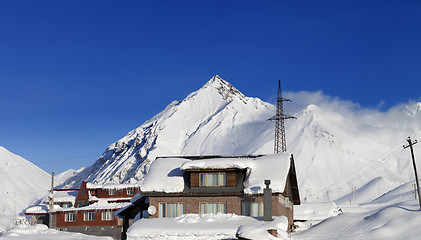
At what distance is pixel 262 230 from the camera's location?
29469 mm

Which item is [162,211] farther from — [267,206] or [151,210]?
[267,206]

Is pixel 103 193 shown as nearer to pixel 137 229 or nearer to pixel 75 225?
pixel 75 225

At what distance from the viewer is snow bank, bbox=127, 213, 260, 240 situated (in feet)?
112

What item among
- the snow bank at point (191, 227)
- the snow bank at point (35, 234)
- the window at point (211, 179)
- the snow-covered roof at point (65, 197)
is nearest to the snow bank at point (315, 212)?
the window at point (211, 179)

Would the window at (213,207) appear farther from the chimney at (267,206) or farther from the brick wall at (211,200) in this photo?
the chimney at (267,206)

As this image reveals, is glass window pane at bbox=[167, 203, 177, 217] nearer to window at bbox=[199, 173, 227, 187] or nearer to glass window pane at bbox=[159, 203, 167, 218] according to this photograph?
glass window pane at bbox=[159, 203, 167, 218]

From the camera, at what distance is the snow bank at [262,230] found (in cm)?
2889

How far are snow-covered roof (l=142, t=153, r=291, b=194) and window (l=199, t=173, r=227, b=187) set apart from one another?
794mm

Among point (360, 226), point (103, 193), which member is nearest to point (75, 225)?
point (103, 193)

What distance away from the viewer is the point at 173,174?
44.4 metres

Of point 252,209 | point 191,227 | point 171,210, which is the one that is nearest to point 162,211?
point 171,210

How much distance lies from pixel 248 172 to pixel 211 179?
3313 mm

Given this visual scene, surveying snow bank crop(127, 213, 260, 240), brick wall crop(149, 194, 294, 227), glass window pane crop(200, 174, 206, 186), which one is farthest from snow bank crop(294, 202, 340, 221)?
snow bank crop(127, 213, 260, 240)

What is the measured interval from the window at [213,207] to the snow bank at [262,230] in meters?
8.68
